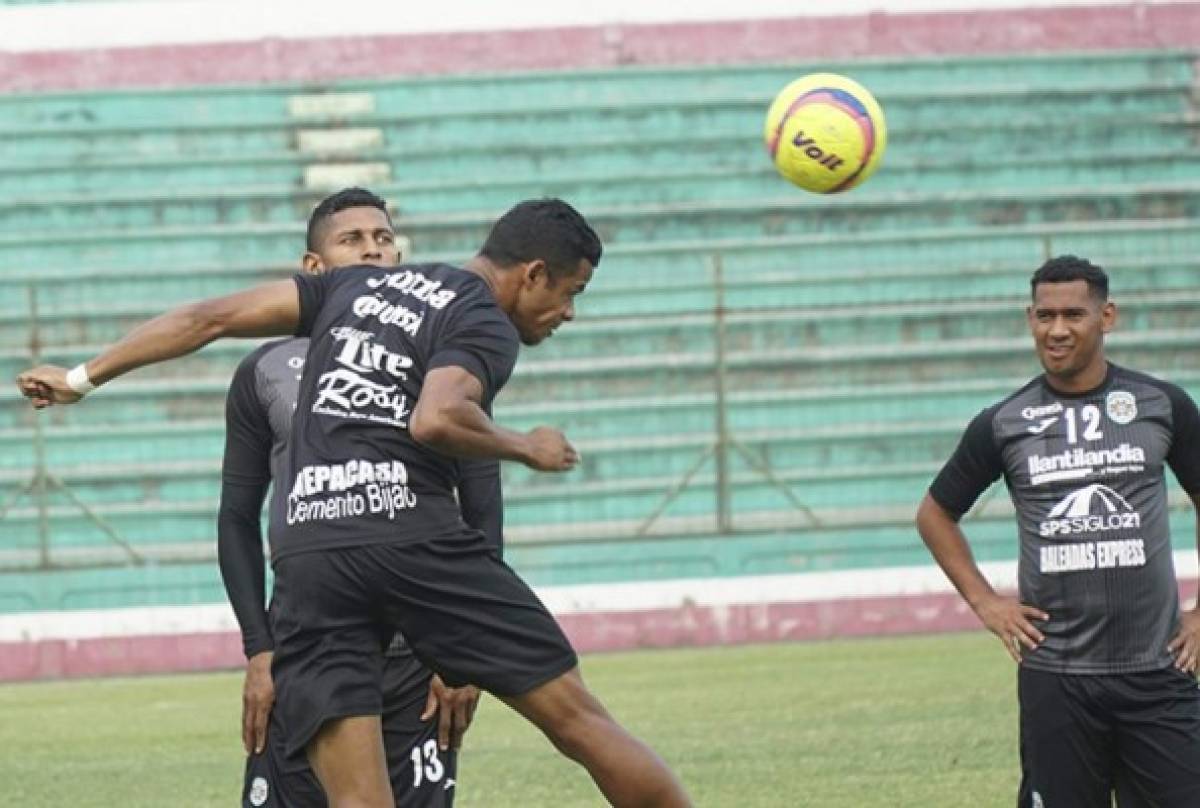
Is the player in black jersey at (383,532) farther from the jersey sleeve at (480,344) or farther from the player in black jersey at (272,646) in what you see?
the player in black jersey at (272,646)

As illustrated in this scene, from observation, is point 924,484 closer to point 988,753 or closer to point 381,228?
point 988,753

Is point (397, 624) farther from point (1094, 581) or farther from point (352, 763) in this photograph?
point (1094, 581)

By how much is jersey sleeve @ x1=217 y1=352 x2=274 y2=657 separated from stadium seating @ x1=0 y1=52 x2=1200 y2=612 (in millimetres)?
10278

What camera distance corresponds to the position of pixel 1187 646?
23.3 feet

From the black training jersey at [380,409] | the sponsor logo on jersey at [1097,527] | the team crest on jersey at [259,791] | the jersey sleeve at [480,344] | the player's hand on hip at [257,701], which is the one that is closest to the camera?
the jersey sleeve at [480,344]

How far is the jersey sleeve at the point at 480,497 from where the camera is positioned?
6.64 meters

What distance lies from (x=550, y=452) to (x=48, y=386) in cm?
133

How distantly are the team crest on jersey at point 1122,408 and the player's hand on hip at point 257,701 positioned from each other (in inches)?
96.6

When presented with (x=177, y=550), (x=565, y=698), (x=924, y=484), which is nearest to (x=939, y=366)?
(x=924, y=484)

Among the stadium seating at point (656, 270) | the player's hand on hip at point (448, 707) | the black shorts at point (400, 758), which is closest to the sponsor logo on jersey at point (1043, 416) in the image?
the player's hand on hip at point (448, 707)

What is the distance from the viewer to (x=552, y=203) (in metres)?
6.34

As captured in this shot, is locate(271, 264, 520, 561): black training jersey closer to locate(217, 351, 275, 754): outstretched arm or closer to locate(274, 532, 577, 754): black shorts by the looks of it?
locate(274, 532, 577, 754): black shorts

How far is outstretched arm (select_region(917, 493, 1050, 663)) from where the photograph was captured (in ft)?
23.4

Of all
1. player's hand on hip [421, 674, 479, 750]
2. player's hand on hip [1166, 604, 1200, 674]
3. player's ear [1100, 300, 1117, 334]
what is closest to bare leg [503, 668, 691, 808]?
player's hand on hip [421, 674, 479, 750]
